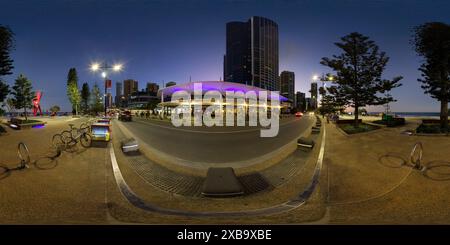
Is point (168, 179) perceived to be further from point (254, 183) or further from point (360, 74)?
point (360, 74)

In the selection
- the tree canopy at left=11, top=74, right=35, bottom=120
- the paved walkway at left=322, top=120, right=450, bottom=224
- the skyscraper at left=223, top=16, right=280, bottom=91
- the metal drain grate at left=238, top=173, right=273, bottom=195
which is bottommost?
the metal drain grate at left=238, top=173, right=273, bottom=195

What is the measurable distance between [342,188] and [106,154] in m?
7.74

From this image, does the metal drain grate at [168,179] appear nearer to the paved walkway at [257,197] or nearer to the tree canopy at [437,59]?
the paved walkway at [257,197]

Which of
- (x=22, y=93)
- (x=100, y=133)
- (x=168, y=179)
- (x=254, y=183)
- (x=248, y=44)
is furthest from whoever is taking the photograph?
(x=22, y=93)

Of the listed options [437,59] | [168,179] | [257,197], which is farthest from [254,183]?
[437,59]

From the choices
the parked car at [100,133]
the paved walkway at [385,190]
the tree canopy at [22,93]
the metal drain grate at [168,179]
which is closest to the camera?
the paved walkway at [385,190]

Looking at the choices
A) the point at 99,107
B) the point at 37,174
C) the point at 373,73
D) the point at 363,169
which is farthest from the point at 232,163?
the point at 99,107

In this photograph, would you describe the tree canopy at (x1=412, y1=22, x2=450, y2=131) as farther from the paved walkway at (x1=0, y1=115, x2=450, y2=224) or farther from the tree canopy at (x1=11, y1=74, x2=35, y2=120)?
the tree canopy at (x1=11, y1=74, x2=35, y2=120)

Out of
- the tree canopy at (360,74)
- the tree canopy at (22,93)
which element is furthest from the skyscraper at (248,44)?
the tree canopy at (22,93)

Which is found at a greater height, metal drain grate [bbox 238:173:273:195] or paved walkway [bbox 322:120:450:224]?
paved walkway [bbox 322:120:450:224]

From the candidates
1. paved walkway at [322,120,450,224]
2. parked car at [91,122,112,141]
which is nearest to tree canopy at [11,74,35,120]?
parked car at [91,122,112,141]

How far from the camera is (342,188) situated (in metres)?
4.49

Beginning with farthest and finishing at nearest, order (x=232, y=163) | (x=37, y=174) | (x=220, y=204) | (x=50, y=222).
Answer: (x=232, y=163)
(x=37, y=174)
(x=220, y=204)
(x=50, y=222)

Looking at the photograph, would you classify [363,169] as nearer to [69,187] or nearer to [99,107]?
[69,187]
